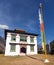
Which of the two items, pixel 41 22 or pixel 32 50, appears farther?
pixel 32 50

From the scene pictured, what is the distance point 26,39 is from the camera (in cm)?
3334

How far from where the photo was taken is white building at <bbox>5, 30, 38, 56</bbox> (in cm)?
3047

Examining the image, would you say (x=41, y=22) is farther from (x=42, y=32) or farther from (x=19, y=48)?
(x=19, y=48)

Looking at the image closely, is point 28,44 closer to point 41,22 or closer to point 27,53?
point 27,53

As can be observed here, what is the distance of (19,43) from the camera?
31.7m

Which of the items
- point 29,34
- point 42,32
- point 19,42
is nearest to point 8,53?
point 19,42

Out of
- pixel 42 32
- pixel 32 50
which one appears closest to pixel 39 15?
pixel 42 32

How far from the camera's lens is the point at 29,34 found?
3397cm

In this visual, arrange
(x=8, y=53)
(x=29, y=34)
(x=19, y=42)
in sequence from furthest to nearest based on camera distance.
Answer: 1. (x=29, y=34)
2. (x=19, y=42)
3. (x=8, y=53)

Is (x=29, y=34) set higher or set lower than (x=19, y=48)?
higher

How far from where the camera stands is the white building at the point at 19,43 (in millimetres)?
30469

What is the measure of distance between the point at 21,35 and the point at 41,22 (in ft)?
48.6

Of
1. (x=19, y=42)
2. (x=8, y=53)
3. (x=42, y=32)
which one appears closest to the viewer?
(x=42, y=32)

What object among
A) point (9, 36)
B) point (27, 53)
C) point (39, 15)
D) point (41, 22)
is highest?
point (39, 15)
